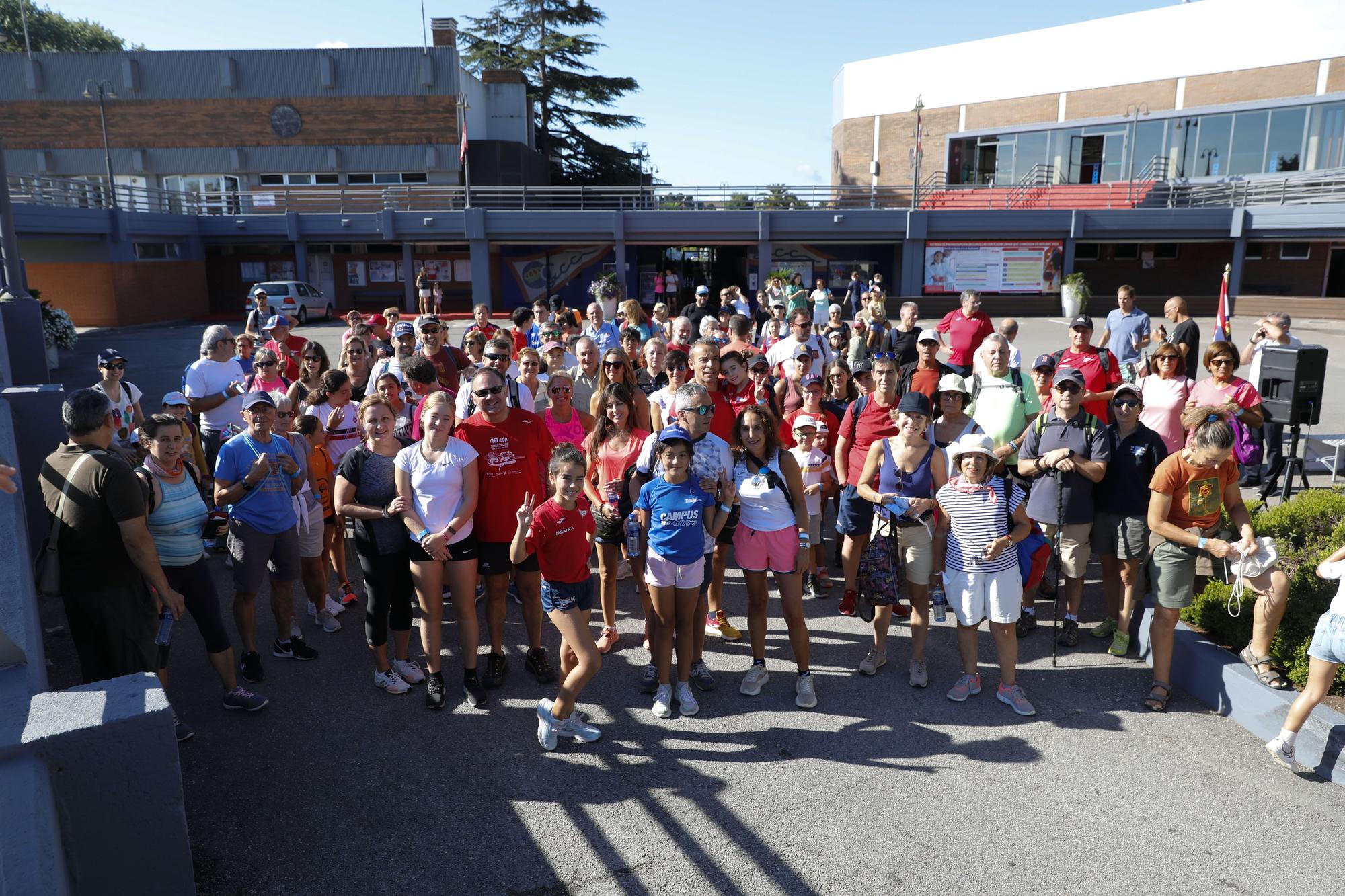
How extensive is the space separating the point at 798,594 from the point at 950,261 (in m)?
28.3

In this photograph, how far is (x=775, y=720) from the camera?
5.40m

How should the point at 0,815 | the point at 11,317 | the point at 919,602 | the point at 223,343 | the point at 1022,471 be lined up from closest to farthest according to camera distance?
the point at 0,815, the point at 919,602, the point at 1022,471, the point at 223,343, the point at 11,317

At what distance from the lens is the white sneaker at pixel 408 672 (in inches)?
230

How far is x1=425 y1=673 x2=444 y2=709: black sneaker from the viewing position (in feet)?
18.1

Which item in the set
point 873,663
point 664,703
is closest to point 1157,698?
point 873,663

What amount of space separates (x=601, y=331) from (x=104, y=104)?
36490mm

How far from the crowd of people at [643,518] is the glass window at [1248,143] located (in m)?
34.7

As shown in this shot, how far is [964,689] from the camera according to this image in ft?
18.3

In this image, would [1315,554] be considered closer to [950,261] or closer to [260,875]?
[260,875]

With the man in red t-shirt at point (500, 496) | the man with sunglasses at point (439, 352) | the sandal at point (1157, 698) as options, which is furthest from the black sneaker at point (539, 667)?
the sandal at point (1157, 698)

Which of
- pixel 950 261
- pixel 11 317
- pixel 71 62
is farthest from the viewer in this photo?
pixel 71 62

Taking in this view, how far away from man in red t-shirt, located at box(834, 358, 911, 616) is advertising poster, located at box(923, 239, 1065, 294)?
85.4 ft

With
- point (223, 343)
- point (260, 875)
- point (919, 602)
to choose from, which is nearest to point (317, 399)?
point (223, 343)

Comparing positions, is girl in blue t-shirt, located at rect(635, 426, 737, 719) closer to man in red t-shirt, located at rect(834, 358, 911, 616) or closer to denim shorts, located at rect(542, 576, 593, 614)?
denim shorts, located at rect(542, 576, 593, 614)
